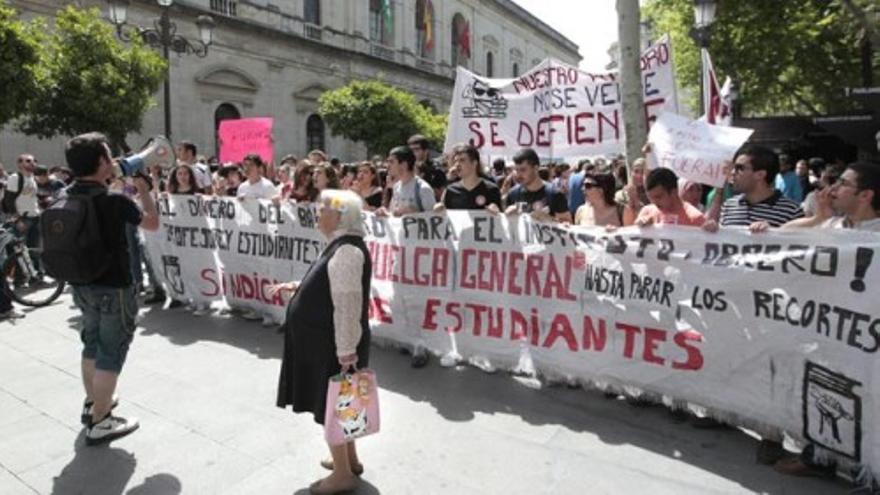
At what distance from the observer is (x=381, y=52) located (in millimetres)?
34875

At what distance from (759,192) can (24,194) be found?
9.29m

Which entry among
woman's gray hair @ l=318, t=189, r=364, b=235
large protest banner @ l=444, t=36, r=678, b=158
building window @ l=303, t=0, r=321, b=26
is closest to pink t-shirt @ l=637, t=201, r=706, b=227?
large protest banner @ l=444, t=36, r=678, b=158

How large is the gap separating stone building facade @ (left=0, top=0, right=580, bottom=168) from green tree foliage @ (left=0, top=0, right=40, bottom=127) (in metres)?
7.17

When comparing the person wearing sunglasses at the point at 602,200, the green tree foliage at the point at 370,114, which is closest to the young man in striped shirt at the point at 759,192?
the person wearing sunglasses at the point at 602,200

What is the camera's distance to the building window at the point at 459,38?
43344 mm

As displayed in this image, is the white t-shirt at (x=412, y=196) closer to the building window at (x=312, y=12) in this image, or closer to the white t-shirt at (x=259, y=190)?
the white t-shirt at (x=259, y=190)

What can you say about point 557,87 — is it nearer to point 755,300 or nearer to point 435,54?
point 755,300

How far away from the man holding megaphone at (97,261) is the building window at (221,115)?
21.6 m

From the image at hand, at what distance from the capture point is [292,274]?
621 cm

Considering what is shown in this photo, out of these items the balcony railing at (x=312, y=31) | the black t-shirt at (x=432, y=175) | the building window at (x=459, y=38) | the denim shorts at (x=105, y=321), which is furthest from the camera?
the building window at (x=459, y=38)

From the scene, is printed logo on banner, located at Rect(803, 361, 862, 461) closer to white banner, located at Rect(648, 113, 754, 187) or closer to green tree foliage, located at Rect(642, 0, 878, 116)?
white banner, located at Rect(648, 113, 754, 187)

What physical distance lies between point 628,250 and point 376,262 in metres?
2.23

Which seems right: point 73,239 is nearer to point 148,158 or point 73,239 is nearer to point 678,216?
point 148,158

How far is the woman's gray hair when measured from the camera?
3.09 metres
